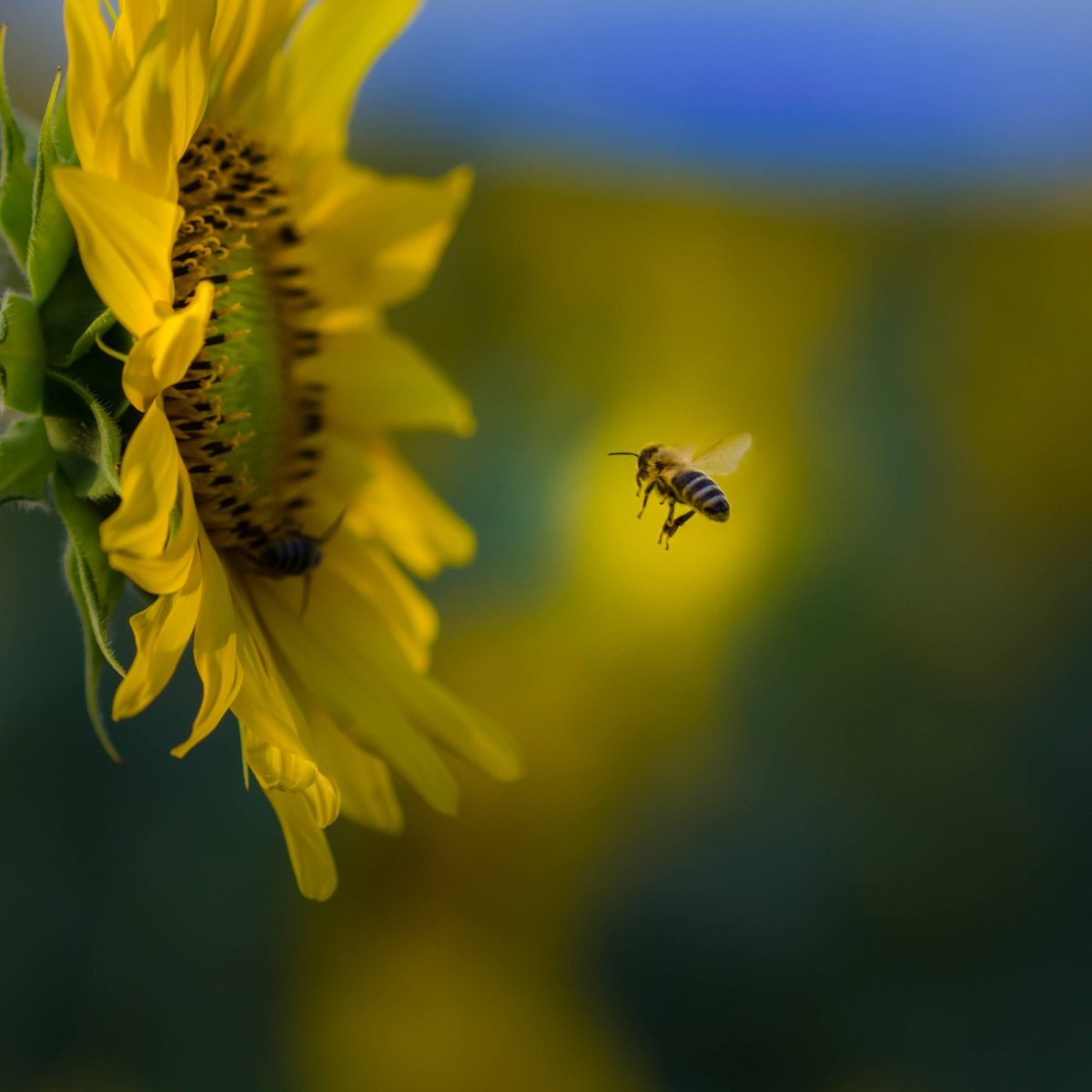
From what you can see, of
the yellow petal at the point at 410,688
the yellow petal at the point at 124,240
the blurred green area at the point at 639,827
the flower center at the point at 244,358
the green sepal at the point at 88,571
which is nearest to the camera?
the yellow petal at the point at 124,240

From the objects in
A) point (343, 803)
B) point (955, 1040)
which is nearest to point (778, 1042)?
point (955, 1040)

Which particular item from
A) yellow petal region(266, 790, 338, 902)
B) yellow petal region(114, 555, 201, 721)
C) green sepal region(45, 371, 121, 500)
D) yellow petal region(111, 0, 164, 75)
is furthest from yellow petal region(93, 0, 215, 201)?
yellow petal region(266, 790, 338, 902)

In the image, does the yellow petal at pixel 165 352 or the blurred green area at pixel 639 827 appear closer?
the yellow petal at pixel 165 352

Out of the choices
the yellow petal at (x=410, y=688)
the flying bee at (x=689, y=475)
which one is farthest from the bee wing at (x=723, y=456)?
the yellow petal at (x=410, y=688)

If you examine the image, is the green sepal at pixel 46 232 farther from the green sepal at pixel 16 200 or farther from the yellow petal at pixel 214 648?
the yellow petal at pixel 214 648

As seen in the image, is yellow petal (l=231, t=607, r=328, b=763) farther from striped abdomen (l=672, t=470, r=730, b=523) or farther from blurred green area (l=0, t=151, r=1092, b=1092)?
blurred green area (l=0, t=151, r=1092, b=1092)

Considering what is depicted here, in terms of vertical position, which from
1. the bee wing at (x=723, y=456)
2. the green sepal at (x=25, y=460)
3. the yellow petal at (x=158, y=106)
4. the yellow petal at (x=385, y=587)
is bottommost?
the yellow petal at (x=385, y=587)
